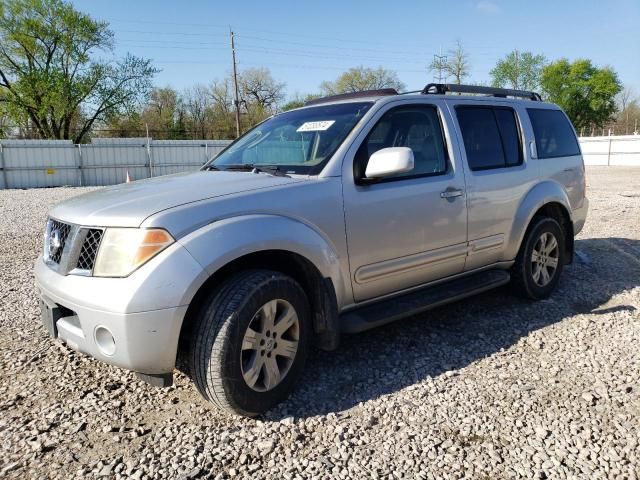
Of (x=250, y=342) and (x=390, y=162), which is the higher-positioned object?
(x=390, y=162)

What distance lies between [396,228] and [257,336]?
1289 mm

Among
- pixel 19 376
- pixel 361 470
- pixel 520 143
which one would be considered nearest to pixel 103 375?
pixel 19 376

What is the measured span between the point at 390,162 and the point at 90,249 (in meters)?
1.84

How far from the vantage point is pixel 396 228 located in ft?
11.6

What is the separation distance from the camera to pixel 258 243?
2828 mm

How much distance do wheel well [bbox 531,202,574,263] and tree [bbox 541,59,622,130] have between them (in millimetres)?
70330

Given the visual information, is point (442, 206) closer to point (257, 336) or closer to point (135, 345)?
point (257, 336)

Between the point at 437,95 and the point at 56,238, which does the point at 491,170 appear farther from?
the point at 56,238

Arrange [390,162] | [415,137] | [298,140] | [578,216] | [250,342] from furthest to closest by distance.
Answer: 1. [578,216]
2. [415,137]
3. [298,140]
4. [390,162]
5. [250,342]

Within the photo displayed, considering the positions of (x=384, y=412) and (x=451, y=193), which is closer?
(x=384, y=412)

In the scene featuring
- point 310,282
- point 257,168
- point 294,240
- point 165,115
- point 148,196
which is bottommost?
point 310,282

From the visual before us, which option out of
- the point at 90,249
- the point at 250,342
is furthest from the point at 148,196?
the point at 250,342

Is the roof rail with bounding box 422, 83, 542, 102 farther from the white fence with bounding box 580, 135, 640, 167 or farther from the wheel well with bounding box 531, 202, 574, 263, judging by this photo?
the white fence with bounding box 580, 135, 640, 167

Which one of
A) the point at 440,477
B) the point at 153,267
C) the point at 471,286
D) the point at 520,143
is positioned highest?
the point at 520,143
